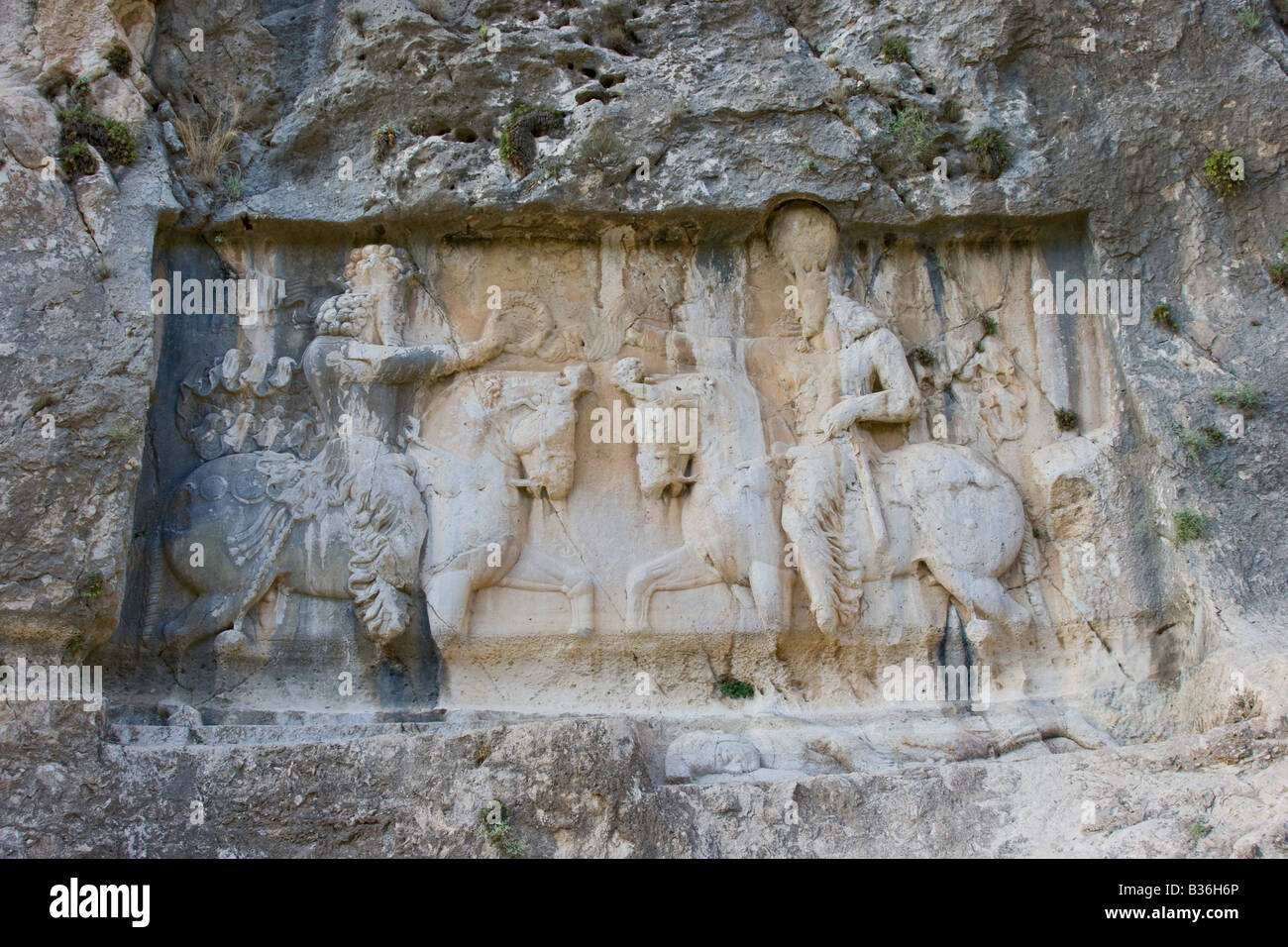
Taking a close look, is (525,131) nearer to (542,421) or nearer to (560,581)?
(542,421)

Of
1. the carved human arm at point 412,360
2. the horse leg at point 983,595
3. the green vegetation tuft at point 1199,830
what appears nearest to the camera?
the green vegetation tuft at point 1199,830

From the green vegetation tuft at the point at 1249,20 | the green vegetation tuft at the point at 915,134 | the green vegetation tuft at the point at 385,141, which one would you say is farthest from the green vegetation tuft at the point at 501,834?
the green vegetation tuft at the point at 1249,20

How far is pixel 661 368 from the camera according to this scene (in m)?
9.79

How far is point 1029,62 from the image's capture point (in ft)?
32.3

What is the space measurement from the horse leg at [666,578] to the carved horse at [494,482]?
0.90 feet

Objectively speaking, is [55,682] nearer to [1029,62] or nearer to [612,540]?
[612,540]

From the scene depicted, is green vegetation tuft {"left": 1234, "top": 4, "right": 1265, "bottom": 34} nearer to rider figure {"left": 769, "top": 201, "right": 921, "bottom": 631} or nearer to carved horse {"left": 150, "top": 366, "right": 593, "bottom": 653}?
rider figure {"left": 769, "top": 201, "right": 921, "bottom": 631}

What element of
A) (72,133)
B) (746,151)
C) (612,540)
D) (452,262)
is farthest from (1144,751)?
(72,133)

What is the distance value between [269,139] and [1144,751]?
263 inches

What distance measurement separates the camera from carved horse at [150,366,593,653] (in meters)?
8.95

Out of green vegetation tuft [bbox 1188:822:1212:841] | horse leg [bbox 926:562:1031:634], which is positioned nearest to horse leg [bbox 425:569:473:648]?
horse leg [bbox 926:562:1031:634]

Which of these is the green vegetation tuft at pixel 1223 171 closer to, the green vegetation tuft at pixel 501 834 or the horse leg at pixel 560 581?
the horse leg at pixel 560 581

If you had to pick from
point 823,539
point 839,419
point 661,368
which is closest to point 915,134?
point 839,419

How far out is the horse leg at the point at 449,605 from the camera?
8.95 metres
